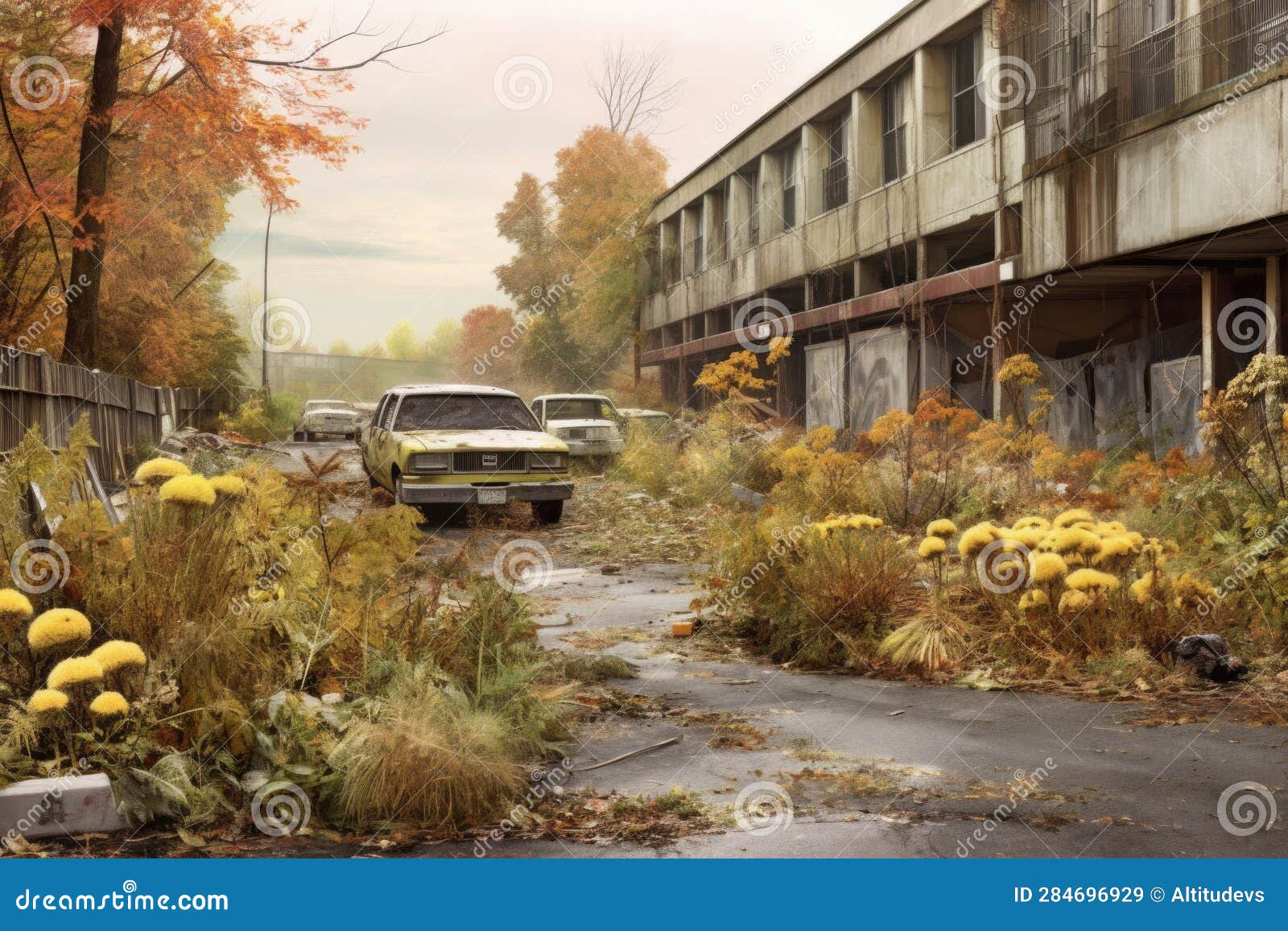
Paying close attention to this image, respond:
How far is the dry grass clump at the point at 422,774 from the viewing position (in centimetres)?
491

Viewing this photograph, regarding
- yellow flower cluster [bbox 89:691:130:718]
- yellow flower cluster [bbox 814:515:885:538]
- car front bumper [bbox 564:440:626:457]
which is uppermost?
car front bumper [bbox 564:440:626:457]

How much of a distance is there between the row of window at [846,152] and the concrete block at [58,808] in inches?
770

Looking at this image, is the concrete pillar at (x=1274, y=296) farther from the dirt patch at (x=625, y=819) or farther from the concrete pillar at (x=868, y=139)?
the dirt patch at (x=625, y=819)

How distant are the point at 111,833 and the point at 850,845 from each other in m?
2.89

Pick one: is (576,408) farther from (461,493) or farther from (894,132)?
(461,493)

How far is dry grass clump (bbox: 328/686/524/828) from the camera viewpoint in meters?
4.91

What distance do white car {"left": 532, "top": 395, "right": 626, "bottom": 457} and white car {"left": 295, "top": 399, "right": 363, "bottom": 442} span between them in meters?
16.9

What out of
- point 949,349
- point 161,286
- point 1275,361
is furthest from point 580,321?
point 1275,361

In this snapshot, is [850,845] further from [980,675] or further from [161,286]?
[161,286]

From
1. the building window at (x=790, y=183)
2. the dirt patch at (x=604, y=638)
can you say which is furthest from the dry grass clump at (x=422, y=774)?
the building window at (x=790, y=183)

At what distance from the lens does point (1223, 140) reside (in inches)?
544

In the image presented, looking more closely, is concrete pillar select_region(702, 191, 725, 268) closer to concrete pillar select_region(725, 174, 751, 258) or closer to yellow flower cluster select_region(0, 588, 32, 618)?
concrete pillar select_region(725, 174, 751, 258)

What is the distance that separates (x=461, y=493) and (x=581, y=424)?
950 centimetres

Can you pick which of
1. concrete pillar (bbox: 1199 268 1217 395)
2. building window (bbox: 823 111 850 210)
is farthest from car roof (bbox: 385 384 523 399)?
building window (bbox: 823 111 850 210)
